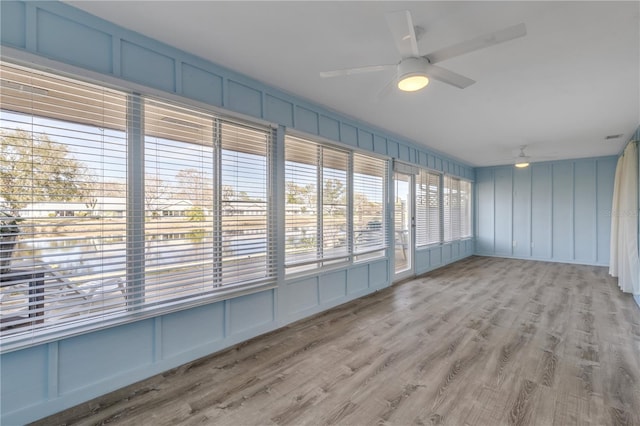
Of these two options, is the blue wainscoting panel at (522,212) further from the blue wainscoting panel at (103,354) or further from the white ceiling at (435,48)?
the blue wainscoting panel at (103,354)

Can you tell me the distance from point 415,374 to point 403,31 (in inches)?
99.7

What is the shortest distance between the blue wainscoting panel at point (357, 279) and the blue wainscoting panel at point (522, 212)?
5.60m

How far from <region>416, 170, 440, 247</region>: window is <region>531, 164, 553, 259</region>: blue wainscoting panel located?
298cm

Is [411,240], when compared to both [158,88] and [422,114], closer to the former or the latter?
[422,114]

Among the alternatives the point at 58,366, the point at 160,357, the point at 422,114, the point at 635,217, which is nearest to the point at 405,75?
the point at 422,114

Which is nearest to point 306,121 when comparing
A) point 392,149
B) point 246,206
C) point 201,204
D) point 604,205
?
point 246,206

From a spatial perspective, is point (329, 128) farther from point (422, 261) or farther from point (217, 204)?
point (422, 261)

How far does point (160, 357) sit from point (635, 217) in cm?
648

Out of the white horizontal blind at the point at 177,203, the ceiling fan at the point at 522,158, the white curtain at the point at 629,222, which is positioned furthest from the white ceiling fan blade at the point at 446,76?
the ceiling fan at the point at 522,158

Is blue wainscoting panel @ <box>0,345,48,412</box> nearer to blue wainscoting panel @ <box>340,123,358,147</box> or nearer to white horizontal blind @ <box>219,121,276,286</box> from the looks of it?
white horizontal blind @ <box>219,121,276,286</box>

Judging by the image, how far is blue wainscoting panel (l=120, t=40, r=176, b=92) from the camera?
216 cm

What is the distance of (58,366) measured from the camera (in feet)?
6.16

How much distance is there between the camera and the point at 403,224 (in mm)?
5500

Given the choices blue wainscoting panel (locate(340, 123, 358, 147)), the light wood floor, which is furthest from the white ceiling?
the light wood floor
